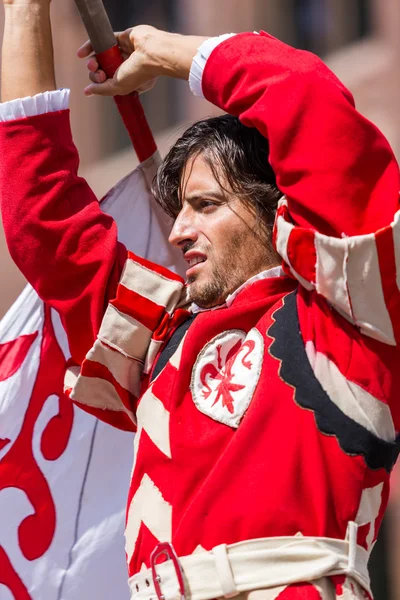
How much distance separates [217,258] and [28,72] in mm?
552

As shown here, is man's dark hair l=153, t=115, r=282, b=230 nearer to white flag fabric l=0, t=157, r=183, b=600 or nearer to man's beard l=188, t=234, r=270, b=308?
man's beard l=188, t=234, r=270, b=308

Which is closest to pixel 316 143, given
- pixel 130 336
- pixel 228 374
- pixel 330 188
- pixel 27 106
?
pixel 330 188

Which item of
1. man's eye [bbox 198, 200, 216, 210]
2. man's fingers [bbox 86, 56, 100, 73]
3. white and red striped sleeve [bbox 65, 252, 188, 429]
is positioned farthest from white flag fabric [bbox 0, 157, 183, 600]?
man's fingers [bbox 86, 56, 100, 73]

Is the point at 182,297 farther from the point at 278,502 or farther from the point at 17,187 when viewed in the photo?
the point at 278,502

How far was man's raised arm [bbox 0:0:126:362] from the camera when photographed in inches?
91.0

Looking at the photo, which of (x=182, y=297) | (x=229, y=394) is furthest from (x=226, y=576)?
(x=182, y=297)

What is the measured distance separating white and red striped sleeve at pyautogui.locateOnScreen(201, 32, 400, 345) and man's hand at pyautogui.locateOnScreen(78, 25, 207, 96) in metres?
0.19

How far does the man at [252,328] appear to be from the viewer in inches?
75.1

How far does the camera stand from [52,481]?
2.56 metres

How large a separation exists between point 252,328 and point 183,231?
0.27 metres

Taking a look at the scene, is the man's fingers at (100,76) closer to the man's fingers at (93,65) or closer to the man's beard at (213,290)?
the man's fingers at (93,65)

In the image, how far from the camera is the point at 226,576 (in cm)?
188

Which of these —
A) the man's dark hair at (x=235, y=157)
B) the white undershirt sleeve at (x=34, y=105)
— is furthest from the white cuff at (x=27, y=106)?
the man's dark hair at (x=235, y=157)

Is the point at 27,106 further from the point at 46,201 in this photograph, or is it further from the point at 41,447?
the point at 41,447
